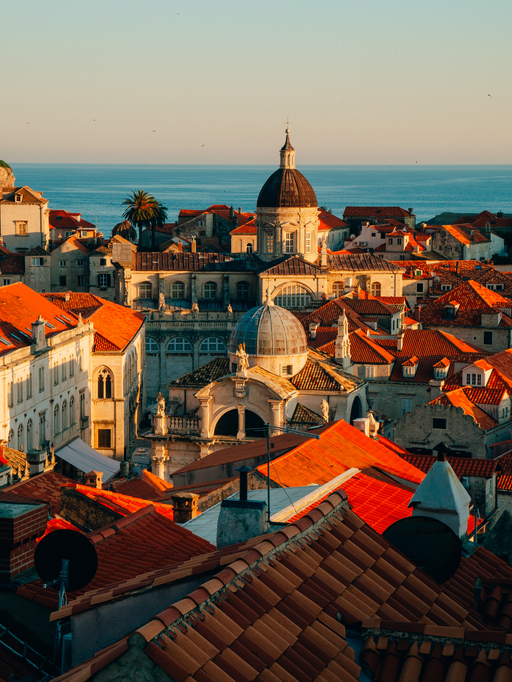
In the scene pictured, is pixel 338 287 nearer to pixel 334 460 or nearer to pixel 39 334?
pixel 39 334

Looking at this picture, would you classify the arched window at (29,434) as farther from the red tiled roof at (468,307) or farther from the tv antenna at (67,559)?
the tv antenna at (67,559)

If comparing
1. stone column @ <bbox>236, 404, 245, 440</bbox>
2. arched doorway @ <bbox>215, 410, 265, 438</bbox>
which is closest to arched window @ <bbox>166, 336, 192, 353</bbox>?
arched doorway @ <bbox>215, 410, 265, 438</bbox>

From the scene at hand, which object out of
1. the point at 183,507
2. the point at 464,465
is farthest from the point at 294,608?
the point at 464,465

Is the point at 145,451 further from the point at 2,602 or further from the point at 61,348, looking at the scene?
the point at 2,602

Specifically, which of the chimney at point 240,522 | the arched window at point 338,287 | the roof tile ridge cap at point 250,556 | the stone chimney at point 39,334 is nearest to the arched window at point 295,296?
the arched window at point 338,287

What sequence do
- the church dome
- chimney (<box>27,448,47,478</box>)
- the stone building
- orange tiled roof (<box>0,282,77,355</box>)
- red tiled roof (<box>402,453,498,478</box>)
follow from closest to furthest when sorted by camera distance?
chimney (<box>27,448,47,478</box>)
red tiled roof (<box>402,453,498,478</box>)
the stone building
orange tiled roof (<box>0,282,77,355</box>)
the church dome

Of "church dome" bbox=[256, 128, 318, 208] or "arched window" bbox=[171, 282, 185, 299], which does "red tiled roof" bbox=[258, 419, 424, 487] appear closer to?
"church dome" bbox=[256, 128, 318, 208]
